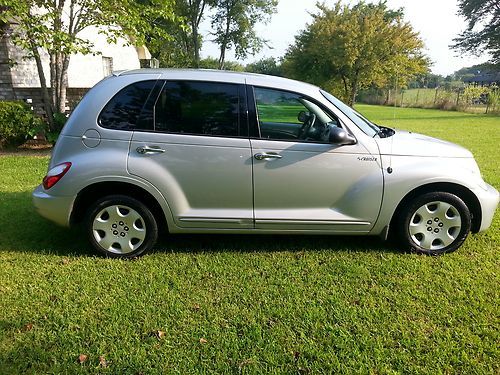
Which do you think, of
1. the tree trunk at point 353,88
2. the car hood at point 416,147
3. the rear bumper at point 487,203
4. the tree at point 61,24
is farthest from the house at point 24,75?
the tree trunk at point 353,88

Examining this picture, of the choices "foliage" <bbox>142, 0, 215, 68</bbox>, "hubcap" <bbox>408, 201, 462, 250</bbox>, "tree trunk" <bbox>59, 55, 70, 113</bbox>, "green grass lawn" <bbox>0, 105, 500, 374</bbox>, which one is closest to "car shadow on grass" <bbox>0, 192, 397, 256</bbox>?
"green grass lawn" <bbox>0, 105, 500, 374</bbox>

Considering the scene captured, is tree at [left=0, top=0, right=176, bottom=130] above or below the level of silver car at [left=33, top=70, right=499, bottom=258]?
above

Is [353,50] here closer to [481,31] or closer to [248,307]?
[248,307]

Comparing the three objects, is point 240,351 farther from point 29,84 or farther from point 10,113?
point 29,84

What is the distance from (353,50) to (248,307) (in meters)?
19.2

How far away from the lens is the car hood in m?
3.43

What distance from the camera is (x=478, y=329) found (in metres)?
2.56

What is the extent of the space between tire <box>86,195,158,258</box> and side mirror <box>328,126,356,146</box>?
6.05 feet

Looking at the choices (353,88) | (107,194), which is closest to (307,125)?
(107,194)

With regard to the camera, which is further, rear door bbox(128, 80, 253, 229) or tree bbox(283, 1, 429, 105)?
tree bbox(283, 1, 429, 105)

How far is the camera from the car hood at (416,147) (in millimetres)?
3434

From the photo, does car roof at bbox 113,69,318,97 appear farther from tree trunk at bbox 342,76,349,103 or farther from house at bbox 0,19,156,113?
tree trunk at bbox 342,76,349,103

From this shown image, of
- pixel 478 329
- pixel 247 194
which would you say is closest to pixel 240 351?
pixel 247 194

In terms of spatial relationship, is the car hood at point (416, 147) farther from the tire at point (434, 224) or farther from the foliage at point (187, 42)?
the foliage at point (187, 42)
